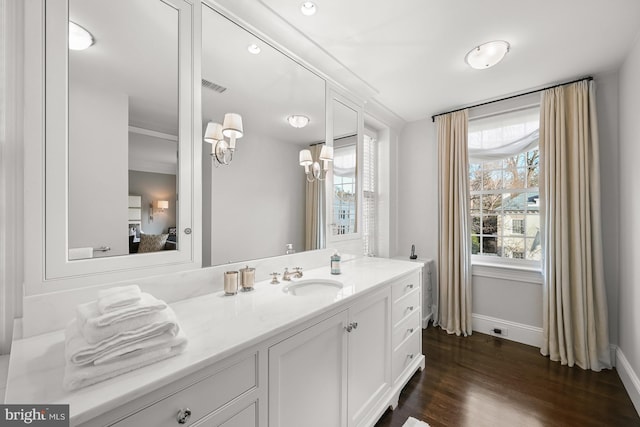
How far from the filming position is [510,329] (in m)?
2.75

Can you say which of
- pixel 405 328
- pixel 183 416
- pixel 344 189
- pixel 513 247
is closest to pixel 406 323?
pixel 405 328

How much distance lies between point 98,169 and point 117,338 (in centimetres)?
76

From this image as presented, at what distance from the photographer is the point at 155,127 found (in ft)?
4.12

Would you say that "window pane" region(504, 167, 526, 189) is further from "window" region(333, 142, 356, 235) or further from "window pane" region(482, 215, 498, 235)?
"window" region(333, 142, 356, 235)

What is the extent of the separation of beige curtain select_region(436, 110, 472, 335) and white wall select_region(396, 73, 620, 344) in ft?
0.57

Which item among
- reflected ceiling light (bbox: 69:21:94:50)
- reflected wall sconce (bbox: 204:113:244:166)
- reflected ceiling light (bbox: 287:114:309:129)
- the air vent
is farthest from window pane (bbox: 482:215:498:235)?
reflected ceiling light (bbox: 69:21:94:50)

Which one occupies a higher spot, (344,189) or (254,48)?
(254,48)

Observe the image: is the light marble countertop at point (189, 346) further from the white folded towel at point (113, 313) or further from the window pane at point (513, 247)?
the window pane at point (513, 247)

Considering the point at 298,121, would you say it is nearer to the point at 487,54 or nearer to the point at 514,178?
the point at 487,54

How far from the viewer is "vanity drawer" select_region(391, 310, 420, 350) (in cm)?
184

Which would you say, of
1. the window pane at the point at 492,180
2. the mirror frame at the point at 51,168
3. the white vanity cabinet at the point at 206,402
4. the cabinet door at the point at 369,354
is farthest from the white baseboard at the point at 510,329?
the mirror frame at the point at 51,168

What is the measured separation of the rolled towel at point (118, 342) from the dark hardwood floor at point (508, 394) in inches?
61.1

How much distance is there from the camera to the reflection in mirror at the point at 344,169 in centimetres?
235

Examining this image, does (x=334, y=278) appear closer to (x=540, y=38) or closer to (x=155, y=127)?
(x=155, y=127)
